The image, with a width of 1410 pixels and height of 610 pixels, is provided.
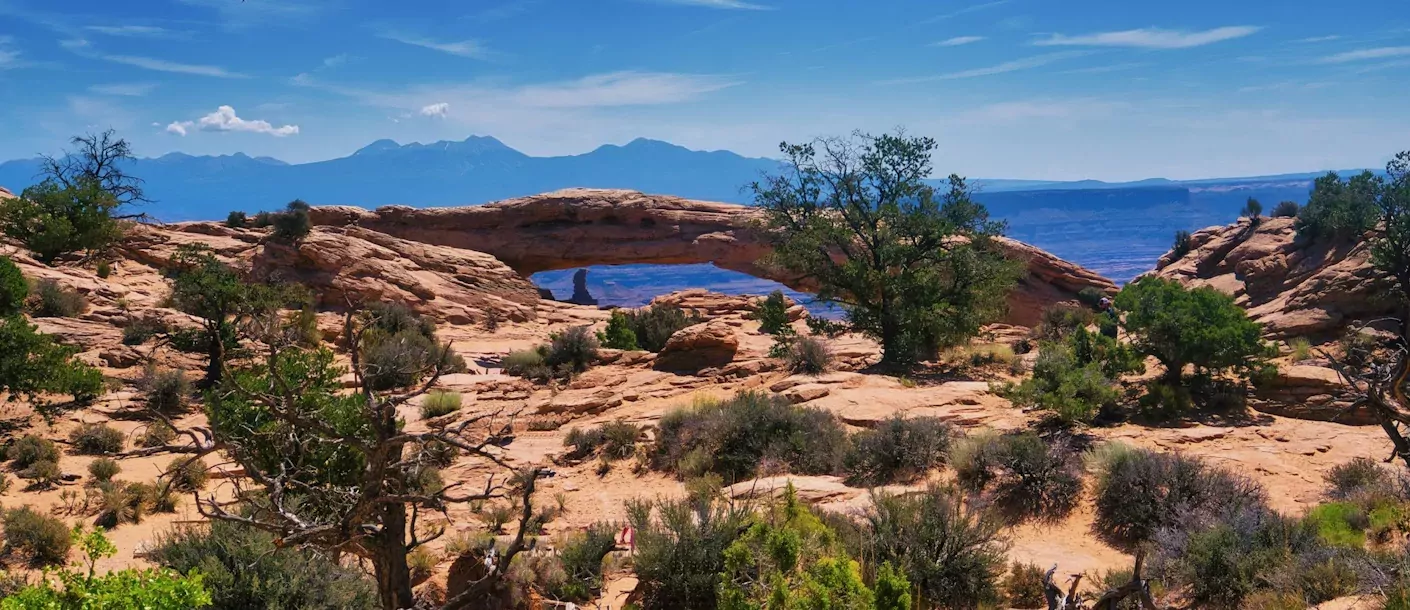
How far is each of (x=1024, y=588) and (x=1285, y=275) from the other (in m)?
28.8

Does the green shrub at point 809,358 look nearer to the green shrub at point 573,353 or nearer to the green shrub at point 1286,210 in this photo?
the green shrub at point 573,353

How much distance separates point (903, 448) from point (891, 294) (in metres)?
8.54

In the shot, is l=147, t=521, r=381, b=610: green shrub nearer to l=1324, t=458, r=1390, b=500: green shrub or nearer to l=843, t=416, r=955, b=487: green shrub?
l=843, t=416, r=955, b=487: green shrub

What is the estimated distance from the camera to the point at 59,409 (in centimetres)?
1380

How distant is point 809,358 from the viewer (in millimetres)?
18156

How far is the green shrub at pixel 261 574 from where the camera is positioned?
6023 millimetres

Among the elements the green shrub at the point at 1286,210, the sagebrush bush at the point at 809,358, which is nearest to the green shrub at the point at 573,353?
the sagebrush bush at the point at 809,358

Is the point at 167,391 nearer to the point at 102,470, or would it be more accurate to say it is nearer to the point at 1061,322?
the point at 102,470

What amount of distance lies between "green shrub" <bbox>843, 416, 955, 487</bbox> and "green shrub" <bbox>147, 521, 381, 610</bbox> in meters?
6.59

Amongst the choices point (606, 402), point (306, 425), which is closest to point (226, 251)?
point (606, 402)

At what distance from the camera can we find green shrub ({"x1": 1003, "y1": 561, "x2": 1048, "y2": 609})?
24.2ft

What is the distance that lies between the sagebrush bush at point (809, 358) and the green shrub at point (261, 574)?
12.5 meters

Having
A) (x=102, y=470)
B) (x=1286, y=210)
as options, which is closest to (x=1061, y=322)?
(x=1286, y=210)

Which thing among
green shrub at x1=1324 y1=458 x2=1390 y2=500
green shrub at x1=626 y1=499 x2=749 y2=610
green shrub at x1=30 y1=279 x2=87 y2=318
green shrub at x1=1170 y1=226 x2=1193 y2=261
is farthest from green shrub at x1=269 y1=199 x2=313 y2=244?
Answer: green shrub at x1=1170 y1=226 x2=1193 y2=261
